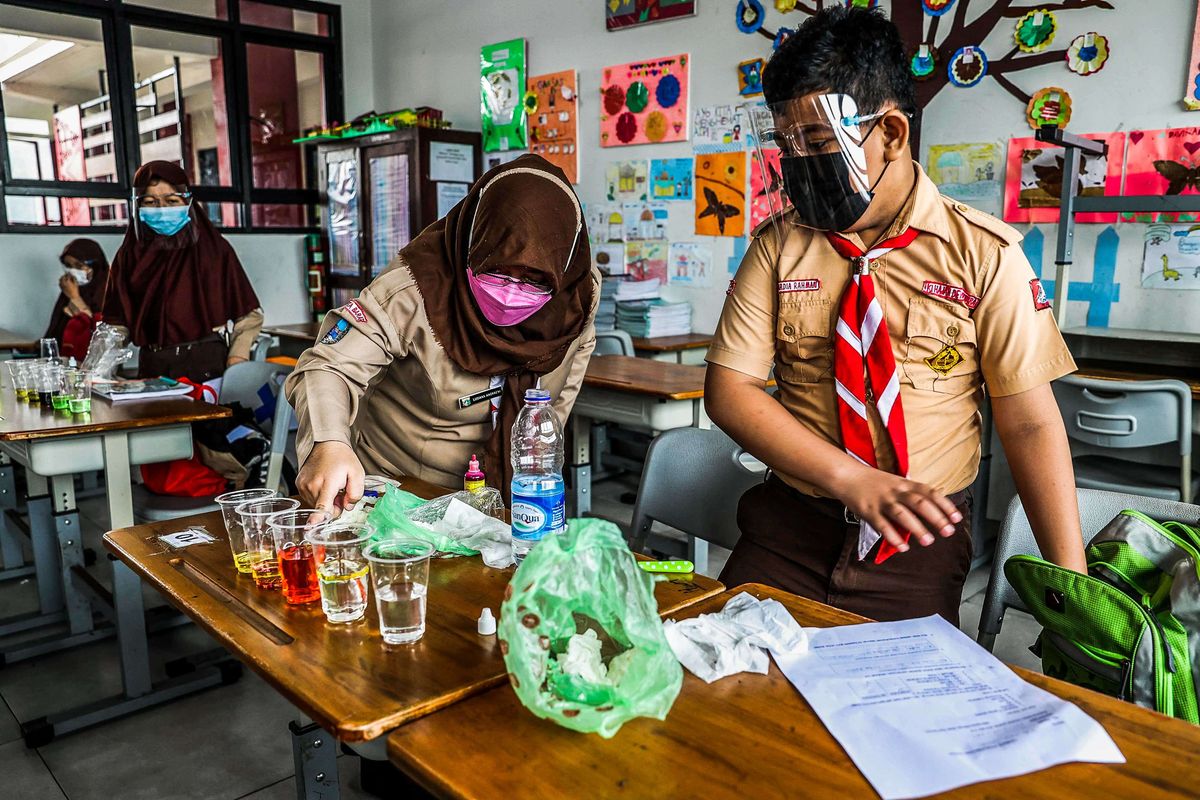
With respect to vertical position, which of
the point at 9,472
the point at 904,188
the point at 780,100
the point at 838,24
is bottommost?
the point at 9,472

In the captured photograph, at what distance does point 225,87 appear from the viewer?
19.7 feet

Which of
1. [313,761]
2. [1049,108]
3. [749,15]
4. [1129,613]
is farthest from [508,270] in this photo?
[749,15]

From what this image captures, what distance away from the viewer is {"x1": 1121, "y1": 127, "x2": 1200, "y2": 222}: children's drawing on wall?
3.03m

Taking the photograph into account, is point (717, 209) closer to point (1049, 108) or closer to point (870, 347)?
point (1049, 108)

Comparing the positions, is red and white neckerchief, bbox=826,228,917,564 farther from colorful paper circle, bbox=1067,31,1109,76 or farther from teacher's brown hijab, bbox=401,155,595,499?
colorful paper circle, bbox=1067,31,1109,76

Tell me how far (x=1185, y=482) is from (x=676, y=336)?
2469 mm

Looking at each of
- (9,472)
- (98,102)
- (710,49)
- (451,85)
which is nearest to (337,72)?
(451,85)

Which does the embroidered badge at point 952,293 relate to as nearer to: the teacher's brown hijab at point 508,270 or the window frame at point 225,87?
the teacher's brown hijab at point 508,270

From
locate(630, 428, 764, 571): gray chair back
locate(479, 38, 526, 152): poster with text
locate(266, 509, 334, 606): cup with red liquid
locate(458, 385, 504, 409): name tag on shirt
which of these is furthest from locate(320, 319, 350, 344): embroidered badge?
locate(479, 38, 526, 152): poster with text

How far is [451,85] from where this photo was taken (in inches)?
234

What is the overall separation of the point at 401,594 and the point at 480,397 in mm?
844

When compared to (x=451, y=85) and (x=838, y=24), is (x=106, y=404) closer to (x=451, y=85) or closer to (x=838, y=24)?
(x=838, y=24)

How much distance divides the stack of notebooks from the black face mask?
2974 mm

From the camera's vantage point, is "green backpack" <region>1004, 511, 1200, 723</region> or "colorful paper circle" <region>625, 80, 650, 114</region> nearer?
"green backpack" <region>1004, 511, 1200, 723</region>
